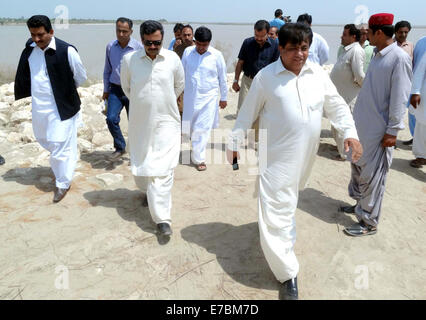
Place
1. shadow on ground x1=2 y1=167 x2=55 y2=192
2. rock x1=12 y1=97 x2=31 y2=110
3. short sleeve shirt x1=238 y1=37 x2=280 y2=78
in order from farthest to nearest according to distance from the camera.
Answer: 1. rock x1=12 y1=97 x2=31 y2=110
2. short sleeve shirt x1=238 y1=37 x2=280 y2=78
3. shadow on ground x1=2 y1=167 x2=55 y2=192

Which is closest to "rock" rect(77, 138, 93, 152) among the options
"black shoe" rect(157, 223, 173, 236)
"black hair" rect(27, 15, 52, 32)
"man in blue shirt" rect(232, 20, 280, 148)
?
"black hair" rect(27, 15, 52, 32)

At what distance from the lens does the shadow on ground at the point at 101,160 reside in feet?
16.3

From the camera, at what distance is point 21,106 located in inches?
303

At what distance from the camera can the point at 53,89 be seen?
385 centimetres

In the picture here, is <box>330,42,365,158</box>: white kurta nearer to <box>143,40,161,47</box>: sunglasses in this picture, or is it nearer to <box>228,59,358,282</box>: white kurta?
<box>228,59,358,282</box>: white kurta

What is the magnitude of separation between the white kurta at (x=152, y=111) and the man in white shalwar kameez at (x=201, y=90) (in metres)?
1.42

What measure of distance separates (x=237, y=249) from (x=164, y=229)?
654mm

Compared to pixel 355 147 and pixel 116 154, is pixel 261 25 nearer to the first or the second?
pixel 116 154

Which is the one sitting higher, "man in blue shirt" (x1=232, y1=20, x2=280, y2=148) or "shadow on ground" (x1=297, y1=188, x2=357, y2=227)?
"man in blue shirt" (x1=232, y1=20, x2=280, y2=148)

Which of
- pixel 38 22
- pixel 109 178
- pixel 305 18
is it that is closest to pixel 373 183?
pixel 109 178

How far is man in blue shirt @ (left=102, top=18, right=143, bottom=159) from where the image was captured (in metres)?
4.66

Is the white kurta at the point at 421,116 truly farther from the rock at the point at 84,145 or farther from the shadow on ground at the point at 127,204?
the rock at the point at 84,145

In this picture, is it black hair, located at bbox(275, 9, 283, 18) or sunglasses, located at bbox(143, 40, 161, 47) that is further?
black hair, located at bbox(275, 9, 283, 18)

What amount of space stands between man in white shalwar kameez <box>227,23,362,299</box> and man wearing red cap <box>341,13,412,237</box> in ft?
2.48
